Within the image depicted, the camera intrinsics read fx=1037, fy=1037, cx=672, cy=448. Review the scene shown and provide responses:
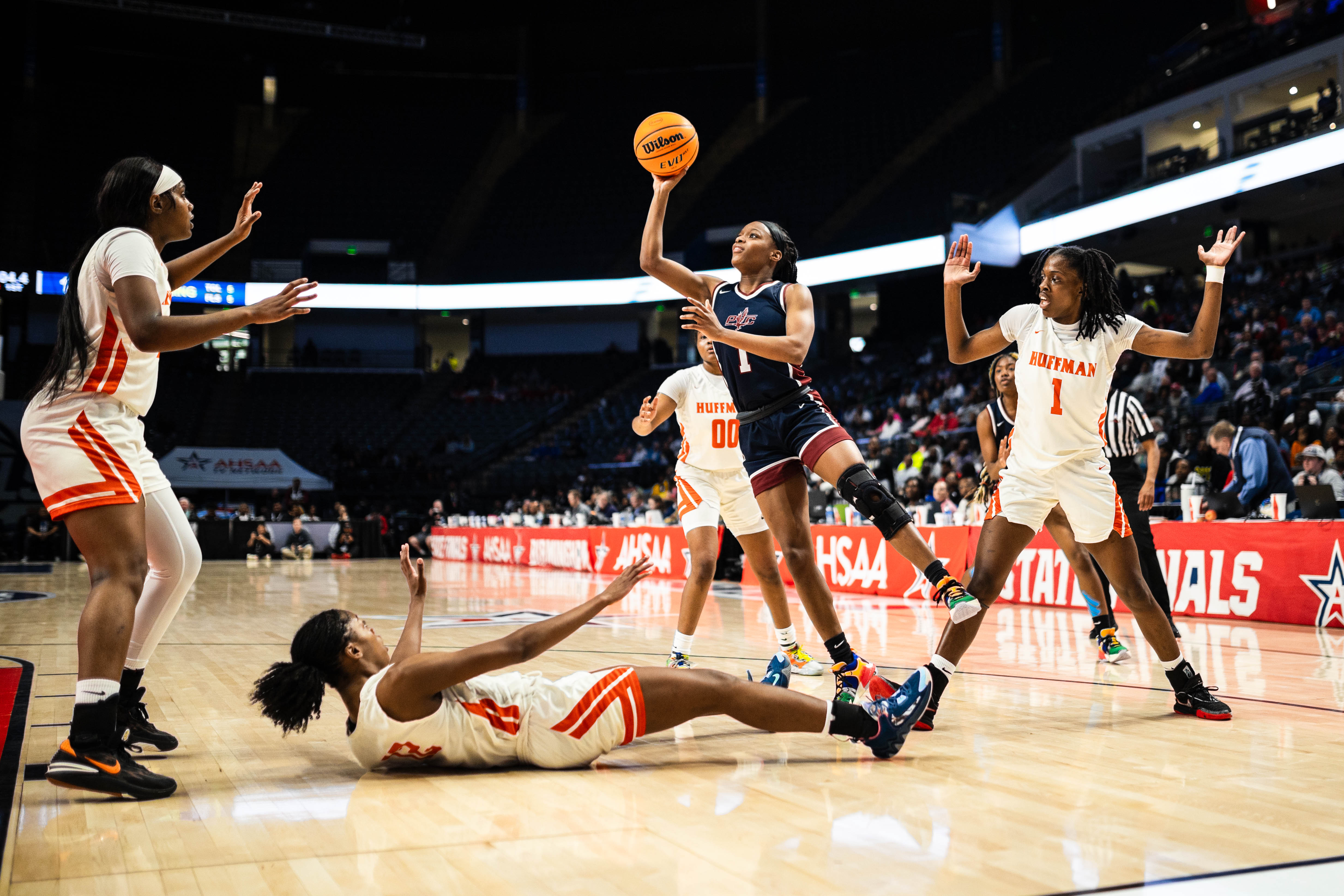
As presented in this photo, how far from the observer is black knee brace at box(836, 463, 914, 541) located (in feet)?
12.7

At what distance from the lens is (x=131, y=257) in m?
3.02

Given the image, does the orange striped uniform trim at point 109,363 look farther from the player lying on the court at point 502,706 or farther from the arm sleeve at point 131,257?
the player lying on the court at point 502,706

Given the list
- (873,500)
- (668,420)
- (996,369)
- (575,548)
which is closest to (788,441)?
(873,500)

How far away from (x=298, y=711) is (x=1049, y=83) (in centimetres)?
2989

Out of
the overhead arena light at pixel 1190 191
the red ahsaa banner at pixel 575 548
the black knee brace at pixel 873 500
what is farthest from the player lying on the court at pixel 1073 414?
the overhead arena light at pixel 1190 191

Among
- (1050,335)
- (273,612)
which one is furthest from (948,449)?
(1050,335)

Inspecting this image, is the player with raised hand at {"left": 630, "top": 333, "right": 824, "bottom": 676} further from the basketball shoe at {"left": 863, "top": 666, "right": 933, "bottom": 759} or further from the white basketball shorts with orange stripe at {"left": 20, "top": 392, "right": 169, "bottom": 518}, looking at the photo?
the white basketball shorts with orange stripe at {"left": 20, "top": 392, "right": 169, "bottom": 518}

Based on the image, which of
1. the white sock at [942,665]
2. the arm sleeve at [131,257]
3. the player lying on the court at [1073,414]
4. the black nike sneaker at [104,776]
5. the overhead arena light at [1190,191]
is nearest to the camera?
the black nike sneaker at [104,776]

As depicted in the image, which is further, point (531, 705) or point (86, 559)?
point (531, 705)

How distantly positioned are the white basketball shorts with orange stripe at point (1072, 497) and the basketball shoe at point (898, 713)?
95 cm

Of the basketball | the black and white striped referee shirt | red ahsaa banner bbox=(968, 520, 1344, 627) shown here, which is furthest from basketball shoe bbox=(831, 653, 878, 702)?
red ahsaa banner bbox=(968, 520, 1344, 627)

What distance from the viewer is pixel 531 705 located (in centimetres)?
308

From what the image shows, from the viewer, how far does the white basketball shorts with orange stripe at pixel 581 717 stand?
300 centimetres

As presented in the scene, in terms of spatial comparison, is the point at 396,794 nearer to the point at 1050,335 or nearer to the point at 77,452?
the point at 77,452
